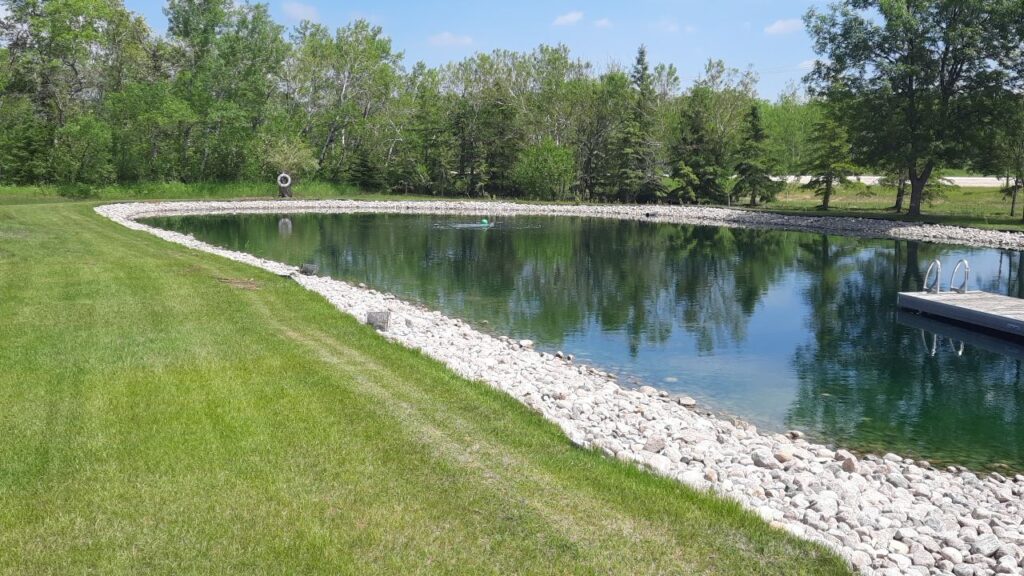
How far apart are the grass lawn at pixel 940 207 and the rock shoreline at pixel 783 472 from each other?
31143 mm

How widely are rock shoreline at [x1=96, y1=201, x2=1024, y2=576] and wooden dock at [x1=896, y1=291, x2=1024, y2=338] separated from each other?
326 inches

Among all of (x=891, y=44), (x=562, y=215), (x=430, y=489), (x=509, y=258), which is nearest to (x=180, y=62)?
(x=562, y=215)

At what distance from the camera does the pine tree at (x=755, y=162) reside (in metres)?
47.8

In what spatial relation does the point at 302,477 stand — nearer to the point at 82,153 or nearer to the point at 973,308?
the point at 973,308

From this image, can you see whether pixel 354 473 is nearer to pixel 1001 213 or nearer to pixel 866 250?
pixel 866 250

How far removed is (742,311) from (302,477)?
1426 centimetres

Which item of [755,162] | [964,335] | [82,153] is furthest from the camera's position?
[755,162]

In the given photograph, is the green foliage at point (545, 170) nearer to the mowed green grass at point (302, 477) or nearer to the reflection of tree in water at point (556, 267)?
the reflection of tree in water at point (556, 267)

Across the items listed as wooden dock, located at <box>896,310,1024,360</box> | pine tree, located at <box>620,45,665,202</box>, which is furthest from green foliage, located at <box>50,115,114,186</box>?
wooden dock, located at <box>896,310,1024,360</box>

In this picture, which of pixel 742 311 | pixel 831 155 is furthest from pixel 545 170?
pixel 742 311

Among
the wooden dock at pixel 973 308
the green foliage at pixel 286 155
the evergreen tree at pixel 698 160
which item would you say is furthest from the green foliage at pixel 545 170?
the wooden dock at pixel 973 308

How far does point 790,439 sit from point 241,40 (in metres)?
50.4

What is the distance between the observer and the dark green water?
10.6 metres

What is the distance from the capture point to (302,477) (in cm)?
563
